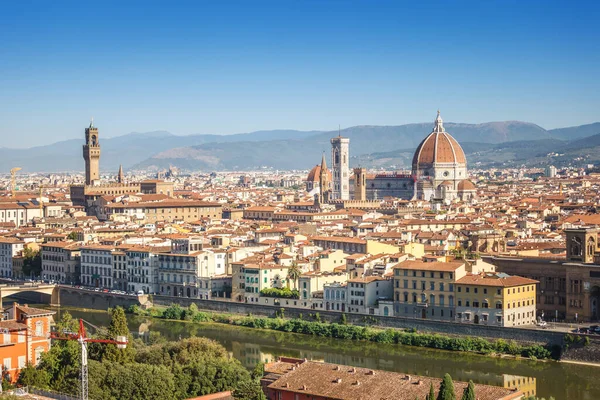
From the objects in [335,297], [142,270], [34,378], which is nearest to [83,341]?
[34,378]

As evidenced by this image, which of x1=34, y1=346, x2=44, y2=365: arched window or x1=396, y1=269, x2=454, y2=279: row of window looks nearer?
x1=34, y1=346, x2=44, y2=365: arched window

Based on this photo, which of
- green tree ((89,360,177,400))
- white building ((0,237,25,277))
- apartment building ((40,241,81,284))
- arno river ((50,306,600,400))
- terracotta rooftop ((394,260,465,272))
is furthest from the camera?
white building ((0,237,25,277))

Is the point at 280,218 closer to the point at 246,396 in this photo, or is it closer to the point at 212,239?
the point at 212,239

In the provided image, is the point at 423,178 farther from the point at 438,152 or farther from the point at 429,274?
the point at 429,274

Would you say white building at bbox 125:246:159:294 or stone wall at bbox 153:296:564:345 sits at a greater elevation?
white building at bbox 125:246:159:294

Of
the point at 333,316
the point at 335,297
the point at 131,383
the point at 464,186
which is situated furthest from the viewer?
the point at 464,186

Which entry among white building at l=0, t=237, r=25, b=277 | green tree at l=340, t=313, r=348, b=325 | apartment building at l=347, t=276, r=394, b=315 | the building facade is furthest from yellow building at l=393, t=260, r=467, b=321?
the building facade

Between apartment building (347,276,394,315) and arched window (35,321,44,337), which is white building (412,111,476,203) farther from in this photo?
arched window (35,321,44,337)
